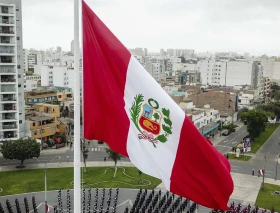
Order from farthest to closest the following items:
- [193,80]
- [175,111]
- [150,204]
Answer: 1. [193,80]
2. [150,204]
3. [175,111]

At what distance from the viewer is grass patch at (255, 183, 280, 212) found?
2567 centimetres

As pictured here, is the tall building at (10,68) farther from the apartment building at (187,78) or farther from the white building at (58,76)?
the apartment building at (187,78)

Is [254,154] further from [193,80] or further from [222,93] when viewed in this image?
[193,80]

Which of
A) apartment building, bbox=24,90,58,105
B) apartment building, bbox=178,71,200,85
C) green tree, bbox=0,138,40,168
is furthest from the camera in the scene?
apartment building, bbox=178,71,200,85

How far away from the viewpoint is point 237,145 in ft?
143

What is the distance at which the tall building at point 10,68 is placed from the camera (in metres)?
38.3

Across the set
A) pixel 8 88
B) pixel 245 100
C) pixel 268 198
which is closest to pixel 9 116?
pixel 8 88

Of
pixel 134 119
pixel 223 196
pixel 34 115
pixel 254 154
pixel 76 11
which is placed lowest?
pixel 254 154

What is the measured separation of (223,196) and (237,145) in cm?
3838

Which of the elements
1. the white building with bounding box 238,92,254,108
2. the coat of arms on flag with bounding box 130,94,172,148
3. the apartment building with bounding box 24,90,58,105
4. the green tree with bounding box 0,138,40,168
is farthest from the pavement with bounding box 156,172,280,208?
the white building with bounding box 238,92,254,108

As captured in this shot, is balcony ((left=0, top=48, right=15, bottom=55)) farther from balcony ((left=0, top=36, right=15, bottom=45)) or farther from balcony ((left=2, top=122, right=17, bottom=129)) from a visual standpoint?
balcony ((left=2, top=122, right=17, bottom=129))

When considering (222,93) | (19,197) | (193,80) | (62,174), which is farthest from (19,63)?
(193,80)

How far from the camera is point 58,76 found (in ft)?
259

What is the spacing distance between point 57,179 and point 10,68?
15.2 m
